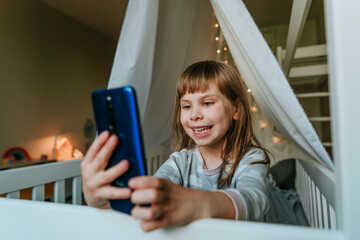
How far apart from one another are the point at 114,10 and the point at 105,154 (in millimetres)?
2831

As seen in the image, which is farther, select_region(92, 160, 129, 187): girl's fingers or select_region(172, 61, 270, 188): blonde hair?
select_region(172, 61, 270, 188): blonde hair

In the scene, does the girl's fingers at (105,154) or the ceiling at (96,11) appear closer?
the girl's fingers at (105,154)

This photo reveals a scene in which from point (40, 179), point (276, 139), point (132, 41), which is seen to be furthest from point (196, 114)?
point (276, 139)

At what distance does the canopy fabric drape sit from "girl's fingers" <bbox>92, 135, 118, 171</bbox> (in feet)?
1.65

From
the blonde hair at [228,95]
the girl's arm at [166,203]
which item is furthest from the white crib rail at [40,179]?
the girl's arm at [166,203]

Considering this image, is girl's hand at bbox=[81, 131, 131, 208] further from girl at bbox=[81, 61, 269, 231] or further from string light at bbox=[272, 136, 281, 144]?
string light at bbox=[272, 136, 281, 144]

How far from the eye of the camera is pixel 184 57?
135 centimetres

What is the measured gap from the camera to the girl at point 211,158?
0.34 metres

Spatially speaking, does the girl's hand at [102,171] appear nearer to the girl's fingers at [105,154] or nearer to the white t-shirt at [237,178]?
the girl's fingers at [105,154]

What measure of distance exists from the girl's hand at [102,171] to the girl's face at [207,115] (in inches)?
16.8

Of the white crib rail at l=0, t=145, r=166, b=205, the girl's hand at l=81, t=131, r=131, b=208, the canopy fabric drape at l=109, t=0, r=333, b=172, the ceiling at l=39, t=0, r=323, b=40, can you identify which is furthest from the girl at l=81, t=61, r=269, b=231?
the ceiling at l=39, t=0, r=323, b=40

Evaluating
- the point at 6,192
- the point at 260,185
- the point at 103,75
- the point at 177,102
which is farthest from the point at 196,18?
the point at 103,75

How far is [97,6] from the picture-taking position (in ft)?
8.95

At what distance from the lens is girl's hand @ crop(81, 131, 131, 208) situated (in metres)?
0.33
